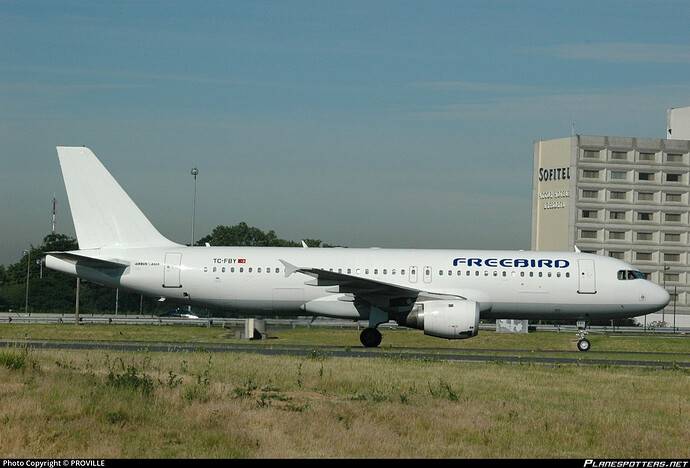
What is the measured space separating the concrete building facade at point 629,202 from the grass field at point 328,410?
9881cm

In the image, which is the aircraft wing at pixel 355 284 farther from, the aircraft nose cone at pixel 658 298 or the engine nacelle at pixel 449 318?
the aircraft nose cone at pixel 658 298

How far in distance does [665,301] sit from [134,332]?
2602 cm

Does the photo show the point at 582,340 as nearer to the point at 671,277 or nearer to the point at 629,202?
the point at 629,202

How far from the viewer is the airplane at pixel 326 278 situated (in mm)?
35875

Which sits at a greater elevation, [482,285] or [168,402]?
[482,285]

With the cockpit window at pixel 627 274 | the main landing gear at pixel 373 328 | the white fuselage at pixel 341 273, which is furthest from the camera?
the cockpit window at pixel 627 274

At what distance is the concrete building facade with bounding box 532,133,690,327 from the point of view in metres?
122

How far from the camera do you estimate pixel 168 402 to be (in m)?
16.8

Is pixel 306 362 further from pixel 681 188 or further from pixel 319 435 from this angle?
pixel 681 188

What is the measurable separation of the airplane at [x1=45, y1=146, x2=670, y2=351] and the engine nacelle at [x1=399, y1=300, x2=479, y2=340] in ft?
4.11

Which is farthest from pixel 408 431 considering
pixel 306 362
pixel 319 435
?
pixel 306 362

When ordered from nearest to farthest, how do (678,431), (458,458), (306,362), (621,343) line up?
1. (458,458)
2. (678,431)
3. (306,362)
4. (621,343)

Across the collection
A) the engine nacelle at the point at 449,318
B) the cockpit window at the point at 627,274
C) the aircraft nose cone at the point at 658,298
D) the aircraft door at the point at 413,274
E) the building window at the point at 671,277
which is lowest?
the engine nacelle at the point at 449,318

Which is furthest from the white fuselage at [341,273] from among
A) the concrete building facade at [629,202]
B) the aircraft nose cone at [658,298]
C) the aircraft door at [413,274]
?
the concrete building facade at [629,202]
